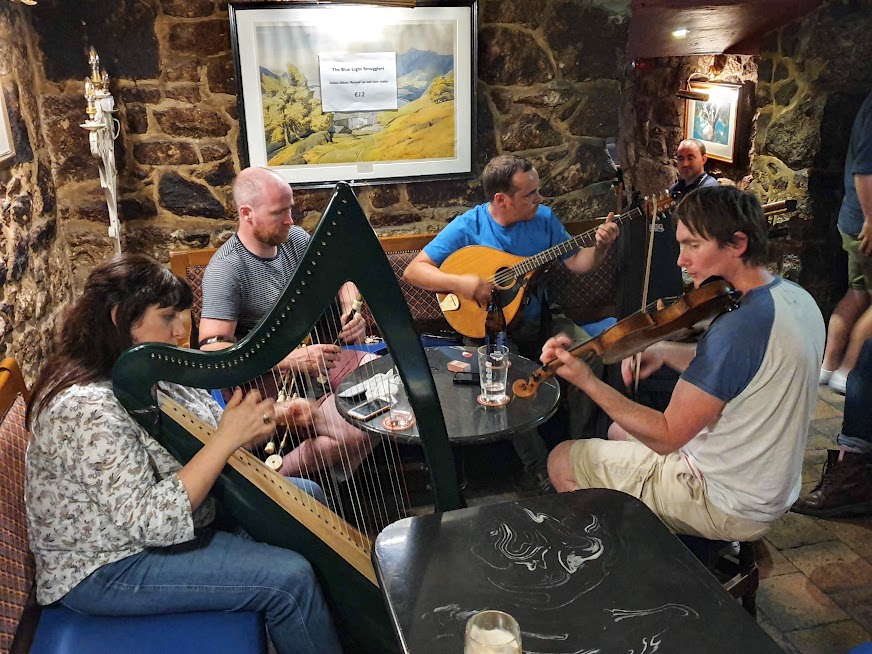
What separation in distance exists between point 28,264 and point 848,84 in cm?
421

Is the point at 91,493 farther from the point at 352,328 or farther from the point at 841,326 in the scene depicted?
the point at 841,326

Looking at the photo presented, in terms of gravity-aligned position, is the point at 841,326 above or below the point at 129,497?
below

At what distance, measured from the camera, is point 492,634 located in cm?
113

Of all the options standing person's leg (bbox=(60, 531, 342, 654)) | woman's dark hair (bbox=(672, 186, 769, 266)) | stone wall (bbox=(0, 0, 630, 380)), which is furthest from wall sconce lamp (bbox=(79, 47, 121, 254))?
woman's dark hair (bbox=(672, 186, 769, 266))

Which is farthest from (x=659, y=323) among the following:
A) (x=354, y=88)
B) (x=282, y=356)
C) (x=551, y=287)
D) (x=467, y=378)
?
(x=354, y=88)

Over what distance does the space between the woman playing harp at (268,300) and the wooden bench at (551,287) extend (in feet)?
2.38

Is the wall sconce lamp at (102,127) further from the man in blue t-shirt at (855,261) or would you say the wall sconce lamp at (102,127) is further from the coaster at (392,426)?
the man in blue t-shirt at (855,261)

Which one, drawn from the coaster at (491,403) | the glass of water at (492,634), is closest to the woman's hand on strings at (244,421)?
the glass of water at (492,634)

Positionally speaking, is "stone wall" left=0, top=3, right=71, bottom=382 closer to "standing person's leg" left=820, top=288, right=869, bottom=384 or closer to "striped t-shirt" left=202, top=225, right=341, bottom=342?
"striped t-shirt" left=202, top=225, right=341, bottom=342

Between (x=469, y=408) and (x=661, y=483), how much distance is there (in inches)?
25.4

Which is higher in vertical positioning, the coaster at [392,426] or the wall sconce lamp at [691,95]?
the wall sconce lamp at [691,95]

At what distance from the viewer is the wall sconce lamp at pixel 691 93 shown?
5383 mm

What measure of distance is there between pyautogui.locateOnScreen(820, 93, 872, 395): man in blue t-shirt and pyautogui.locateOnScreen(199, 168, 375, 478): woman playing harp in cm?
254

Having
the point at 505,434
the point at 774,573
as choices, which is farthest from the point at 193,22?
the point at 774,573
